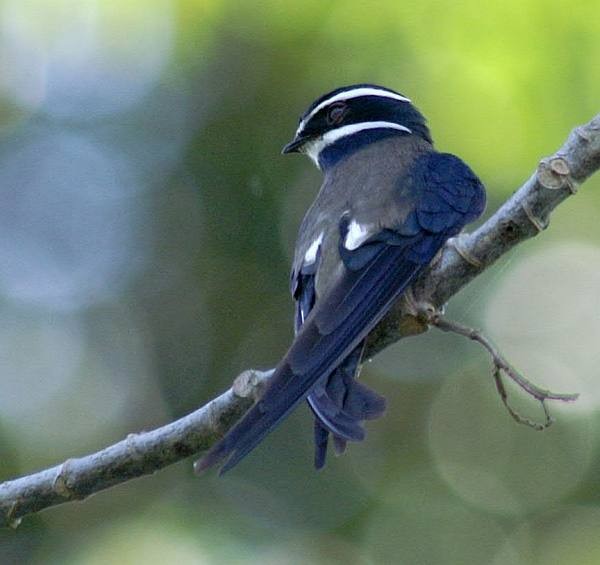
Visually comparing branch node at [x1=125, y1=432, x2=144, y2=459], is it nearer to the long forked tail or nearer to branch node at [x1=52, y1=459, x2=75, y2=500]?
branch node at [x1=52, y1=459, x2=75, y2=500]

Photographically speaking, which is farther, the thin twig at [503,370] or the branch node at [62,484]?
the branch node at [62,484]

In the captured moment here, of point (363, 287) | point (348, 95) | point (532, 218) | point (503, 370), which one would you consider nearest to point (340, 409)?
point (503, 370)

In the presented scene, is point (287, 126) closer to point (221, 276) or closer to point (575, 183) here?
point (221, 276)

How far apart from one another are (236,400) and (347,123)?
6.66 ft

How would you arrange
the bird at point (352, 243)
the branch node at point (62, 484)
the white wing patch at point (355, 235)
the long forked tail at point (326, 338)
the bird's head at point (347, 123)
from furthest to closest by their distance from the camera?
the bird's head at point (347, 123) < the white wing patch at point (355, 235) < the branch node at point (62, 484) < the bird at point (352, 243) < the long forked tail at point (326, 338)

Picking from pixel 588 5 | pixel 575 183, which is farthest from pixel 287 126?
pixel 575 183

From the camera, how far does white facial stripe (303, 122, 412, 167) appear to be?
6.01m

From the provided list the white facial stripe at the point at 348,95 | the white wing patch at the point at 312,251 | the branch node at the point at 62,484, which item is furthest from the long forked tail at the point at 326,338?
the white facial stripe at the point at 348,95

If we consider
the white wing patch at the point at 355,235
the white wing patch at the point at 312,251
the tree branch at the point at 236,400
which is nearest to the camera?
the tree branch at the point at 236,400

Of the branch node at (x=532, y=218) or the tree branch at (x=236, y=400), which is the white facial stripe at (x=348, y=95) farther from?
the branch node at (x=532, y=218)

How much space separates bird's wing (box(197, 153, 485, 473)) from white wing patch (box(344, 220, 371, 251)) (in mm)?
20

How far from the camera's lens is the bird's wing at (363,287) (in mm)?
4105

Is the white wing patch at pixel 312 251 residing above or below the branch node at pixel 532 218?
below

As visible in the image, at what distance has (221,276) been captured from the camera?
802 cm
